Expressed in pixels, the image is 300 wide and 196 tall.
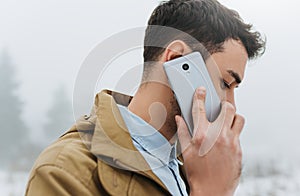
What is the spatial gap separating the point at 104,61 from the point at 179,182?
0.23 meters

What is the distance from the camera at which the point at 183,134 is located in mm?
685

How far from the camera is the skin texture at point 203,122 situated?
653 millimetres

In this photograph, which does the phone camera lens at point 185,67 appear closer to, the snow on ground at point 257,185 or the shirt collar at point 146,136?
the shirt collar at point 146,136

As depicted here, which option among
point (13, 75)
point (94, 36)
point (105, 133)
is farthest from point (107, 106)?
point (13, 75)

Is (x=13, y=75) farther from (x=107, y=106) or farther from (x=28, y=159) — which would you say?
(x=107, y=106)

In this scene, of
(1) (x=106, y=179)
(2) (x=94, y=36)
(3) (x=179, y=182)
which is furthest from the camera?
(2) (x=94, y=36)

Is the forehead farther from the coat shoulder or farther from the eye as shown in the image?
the coat shoulder

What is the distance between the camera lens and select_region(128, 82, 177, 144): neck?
29.1 inches

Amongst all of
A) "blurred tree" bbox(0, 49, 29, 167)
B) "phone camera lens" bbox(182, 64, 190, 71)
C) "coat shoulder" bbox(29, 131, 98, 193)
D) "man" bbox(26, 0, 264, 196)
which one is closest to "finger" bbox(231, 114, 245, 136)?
"man" bbox(26, 0, 264, 196)

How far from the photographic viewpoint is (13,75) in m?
1.14

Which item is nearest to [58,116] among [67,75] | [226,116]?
[67,75]

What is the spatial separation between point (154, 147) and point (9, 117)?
52cm

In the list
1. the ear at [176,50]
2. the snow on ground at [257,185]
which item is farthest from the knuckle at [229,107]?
the snow on ground at [257,185]

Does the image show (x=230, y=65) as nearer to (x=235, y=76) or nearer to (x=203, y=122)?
(x=235, y=76)
